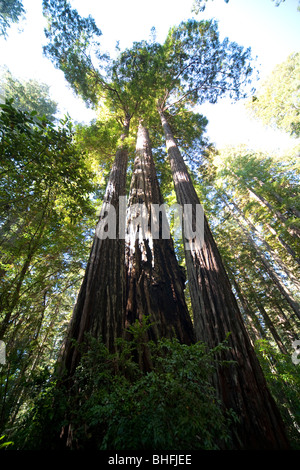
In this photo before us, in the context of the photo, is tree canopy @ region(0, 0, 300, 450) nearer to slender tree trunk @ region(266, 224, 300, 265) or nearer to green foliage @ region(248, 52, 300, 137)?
slender tree trunk @ region(266, 224, 300, 265)

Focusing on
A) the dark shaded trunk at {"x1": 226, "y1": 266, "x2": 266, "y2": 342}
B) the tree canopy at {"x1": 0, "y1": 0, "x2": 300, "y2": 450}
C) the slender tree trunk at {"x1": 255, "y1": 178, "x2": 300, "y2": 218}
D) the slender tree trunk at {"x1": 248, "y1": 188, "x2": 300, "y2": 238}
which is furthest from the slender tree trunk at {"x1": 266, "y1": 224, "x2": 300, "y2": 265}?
the tree canopy at {"x1": 0, "y1": 0, "x2": 300, "y2": 450}

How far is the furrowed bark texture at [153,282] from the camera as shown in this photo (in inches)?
86.9

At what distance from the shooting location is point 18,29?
643 inches

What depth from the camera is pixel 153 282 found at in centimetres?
253

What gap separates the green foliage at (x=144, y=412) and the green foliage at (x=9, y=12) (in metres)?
25.6

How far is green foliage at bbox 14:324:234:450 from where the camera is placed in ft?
3.03

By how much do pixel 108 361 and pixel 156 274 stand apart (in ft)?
4.15

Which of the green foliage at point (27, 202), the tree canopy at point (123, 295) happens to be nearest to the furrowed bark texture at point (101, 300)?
the tree canopy at point (123, 295)

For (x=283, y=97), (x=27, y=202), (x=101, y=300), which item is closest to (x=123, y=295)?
(x=101, y=300)

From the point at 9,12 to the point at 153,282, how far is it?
86.1 ft

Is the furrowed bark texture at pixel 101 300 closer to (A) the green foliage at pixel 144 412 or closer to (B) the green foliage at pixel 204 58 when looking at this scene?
(A) the green foliage at pixel 144 412
